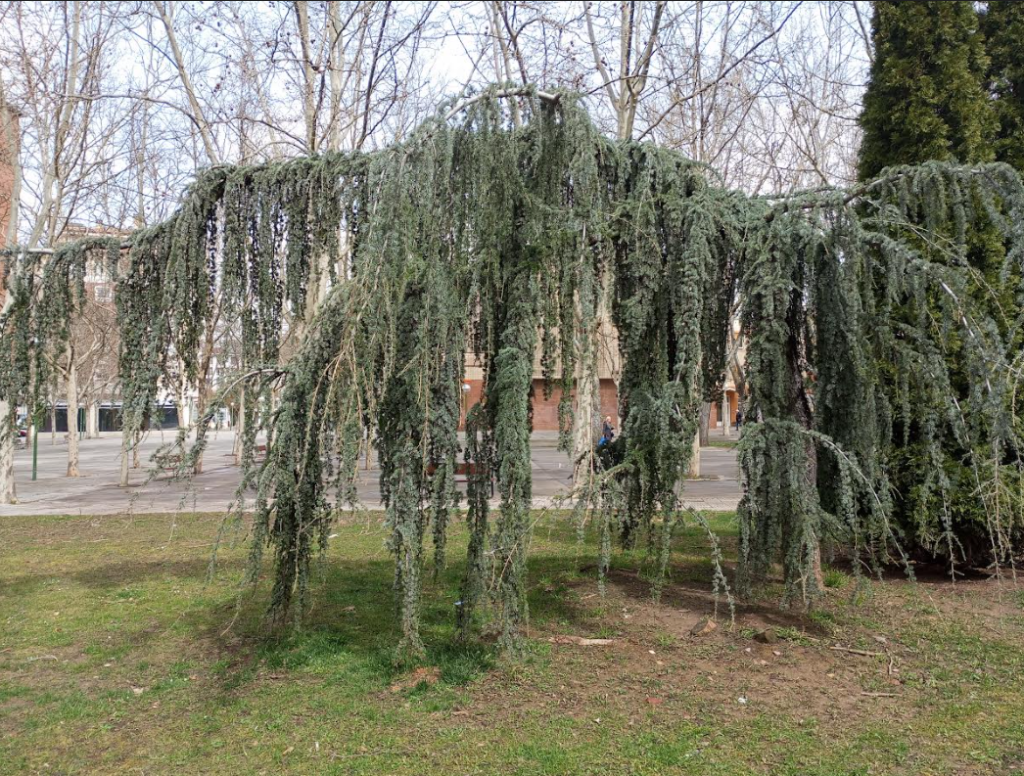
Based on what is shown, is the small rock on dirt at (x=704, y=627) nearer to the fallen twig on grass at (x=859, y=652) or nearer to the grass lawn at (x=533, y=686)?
the grass lawn at (x=533, y=686)

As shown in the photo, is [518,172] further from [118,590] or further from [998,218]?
[118,590]

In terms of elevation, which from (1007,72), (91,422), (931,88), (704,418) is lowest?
(91,422)

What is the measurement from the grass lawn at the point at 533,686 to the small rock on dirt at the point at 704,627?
0.08 m

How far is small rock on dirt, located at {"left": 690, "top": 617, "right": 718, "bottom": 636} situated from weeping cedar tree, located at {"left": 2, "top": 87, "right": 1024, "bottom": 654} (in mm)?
655

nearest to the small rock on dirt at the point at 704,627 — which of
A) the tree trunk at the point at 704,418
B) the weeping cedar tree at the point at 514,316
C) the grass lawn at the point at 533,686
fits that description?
the grass lawn at the point at 533,686

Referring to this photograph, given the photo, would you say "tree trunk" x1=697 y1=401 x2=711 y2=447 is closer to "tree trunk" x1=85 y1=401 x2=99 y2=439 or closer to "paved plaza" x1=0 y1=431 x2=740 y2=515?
"paved plaza" x1=0 y1=431 x2=740 y2=515

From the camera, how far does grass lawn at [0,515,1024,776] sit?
416 cm

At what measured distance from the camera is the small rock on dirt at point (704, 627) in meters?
6.15

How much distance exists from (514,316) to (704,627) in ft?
10.2

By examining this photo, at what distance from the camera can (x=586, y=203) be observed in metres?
4.98

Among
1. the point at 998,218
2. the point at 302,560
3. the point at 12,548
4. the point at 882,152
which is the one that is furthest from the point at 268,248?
the point at 12,548

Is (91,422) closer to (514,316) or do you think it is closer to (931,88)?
(931,88)

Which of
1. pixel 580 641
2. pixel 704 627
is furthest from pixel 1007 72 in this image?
pixel 580 641

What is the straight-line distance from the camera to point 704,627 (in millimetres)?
6234
